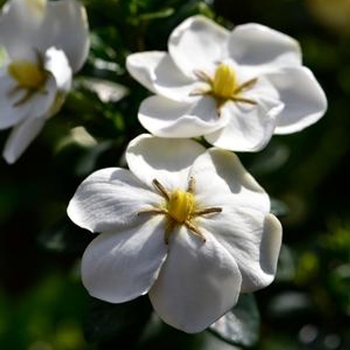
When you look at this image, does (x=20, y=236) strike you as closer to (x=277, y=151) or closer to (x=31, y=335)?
(x=31, y=335)

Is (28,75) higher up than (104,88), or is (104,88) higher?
(28,75)

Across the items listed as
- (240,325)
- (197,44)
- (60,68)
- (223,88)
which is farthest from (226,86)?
(240,325)

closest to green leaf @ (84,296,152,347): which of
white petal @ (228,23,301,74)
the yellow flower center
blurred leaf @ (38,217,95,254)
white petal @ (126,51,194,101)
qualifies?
blurred leaf @ (38,217,95,254)

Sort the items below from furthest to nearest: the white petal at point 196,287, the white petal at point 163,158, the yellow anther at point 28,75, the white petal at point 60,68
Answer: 1. the yellow anther at point 28,75
2. the white petal at point 60,68
3. the white petal at point 163,158
4. the white petal at point 196,287

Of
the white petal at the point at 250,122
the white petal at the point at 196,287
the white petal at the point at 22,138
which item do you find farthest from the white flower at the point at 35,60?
the white petal at the point at 196,287

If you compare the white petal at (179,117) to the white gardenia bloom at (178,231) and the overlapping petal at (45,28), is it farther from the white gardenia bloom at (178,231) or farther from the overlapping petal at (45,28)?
the overlapping petal at (45,28)

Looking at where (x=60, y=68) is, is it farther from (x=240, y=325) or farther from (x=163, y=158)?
(x=240, y=325)
